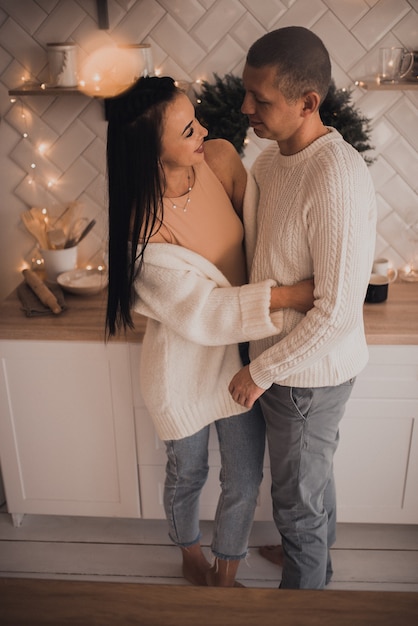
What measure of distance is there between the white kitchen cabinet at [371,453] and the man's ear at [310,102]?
0.79 metres

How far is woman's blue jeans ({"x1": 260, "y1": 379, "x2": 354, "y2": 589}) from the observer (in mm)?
1565

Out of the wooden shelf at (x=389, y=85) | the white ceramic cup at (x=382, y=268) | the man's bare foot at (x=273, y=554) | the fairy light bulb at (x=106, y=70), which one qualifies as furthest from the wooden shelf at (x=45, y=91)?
the man's bare foot at (x=273, y=554)

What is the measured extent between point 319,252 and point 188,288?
341 mm

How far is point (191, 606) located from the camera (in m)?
0.87

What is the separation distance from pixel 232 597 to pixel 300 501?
811 mm

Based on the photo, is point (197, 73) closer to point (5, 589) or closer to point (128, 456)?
point (128, 456)

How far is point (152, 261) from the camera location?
60.3 inches

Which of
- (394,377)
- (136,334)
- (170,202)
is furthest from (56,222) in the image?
(394,377)

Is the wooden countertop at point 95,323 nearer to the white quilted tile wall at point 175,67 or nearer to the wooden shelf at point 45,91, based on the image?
the white quilted tile wall at point 175,67

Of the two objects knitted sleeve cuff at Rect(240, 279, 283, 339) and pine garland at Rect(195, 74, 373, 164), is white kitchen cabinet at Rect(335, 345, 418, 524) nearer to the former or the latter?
knitted sleeve cuff at Rect(240, 279, 283, 339)

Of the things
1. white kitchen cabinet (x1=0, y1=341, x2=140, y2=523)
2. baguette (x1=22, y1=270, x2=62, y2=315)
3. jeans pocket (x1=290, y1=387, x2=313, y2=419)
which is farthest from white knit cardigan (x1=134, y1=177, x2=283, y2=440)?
baguette (x1=22, y1=270, x2=62, y2=315)

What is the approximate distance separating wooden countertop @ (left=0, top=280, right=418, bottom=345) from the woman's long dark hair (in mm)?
359

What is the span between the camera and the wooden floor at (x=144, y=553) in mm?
2049

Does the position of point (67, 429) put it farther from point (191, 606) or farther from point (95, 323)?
point (191, 606)
